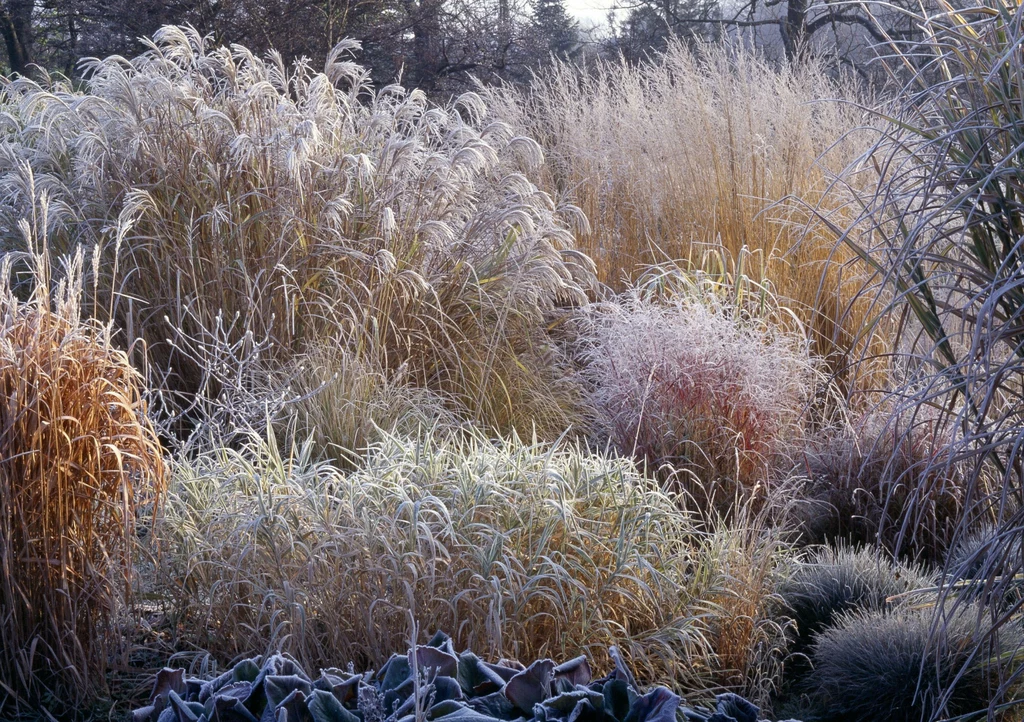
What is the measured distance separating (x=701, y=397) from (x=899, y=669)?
1676mm

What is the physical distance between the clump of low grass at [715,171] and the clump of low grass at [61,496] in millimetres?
4028

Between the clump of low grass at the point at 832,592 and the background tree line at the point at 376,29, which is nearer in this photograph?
the clump of low grass at the point at 832,592

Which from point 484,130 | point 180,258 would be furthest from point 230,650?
point 484,130

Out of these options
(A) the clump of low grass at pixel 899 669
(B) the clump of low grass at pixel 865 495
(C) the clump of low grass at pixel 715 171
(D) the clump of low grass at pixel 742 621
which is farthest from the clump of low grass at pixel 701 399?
(C) the clump of low grass at pixel 715 171

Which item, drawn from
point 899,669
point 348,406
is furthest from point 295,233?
point 899,669

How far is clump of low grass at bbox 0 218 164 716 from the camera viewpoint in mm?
2561

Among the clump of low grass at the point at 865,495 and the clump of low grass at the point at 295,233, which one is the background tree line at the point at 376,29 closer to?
the clump of low grass at the point at 295,233

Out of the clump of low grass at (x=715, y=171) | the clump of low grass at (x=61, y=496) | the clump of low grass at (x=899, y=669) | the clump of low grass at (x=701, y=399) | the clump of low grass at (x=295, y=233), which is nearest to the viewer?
the clump of low grass at (x=61, y=496)

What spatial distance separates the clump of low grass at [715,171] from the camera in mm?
6121

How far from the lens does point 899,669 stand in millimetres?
2820

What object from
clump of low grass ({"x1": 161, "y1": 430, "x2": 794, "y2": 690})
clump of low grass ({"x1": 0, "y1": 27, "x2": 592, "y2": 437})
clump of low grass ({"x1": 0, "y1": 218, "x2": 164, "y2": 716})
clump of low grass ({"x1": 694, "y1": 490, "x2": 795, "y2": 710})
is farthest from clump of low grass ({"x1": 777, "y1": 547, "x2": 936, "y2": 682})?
clump of low grass ({"x1": 0, "y1": 218, "x2": 164, "y2": 716})

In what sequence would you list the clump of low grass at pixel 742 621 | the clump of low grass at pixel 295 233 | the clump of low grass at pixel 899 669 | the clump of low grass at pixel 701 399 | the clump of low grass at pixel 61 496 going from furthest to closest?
1. the clump of low grass at pixel 295 233
2. the clump of low grass at pixel 701 399
3. the clump of low grass at pixel 742 621
4. the clump of low grass at pixel 899 669
5. the clump of low grass at pixel 61 496

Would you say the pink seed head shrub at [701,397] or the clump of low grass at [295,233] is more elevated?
the clump of low grass at [295,233]

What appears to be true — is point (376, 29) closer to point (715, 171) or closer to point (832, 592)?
point (715, 171)
